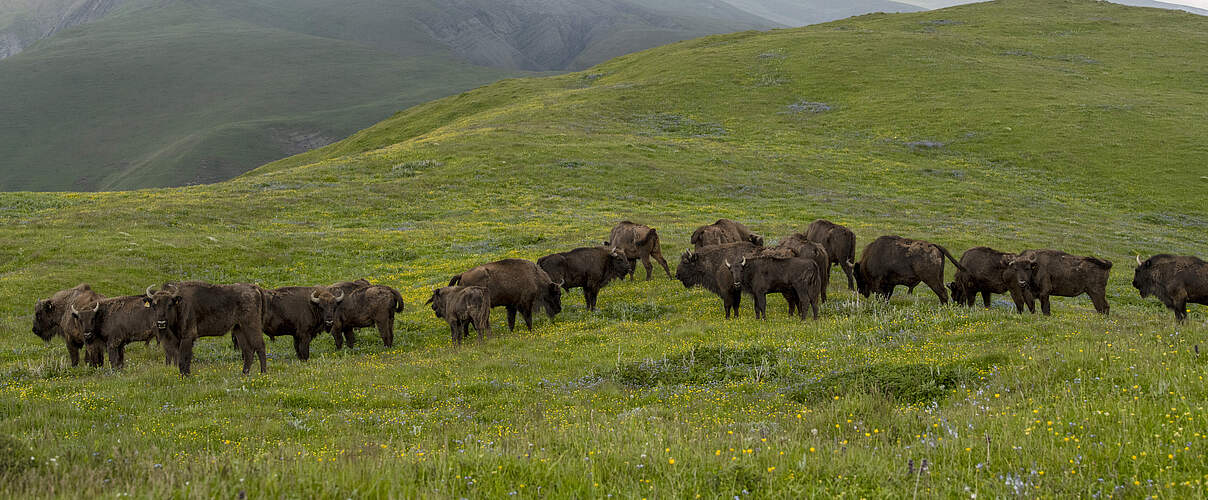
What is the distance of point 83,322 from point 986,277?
2061 centimetres

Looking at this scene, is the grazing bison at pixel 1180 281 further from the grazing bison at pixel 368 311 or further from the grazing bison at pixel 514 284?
the grazing bison at pixel 368 311

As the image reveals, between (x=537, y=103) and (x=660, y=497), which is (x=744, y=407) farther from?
(x=537, y=103)

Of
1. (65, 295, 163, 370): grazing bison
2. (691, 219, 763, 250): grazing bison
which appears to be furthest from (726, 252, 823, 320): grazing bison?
(65, 295, 163, 370): grazing bison

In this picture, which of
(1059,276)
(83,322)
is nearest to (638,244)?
(1059,276)

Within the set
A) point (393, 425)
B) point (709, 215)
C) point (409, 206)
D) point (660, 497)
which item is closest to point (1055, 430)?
point (660, 497)

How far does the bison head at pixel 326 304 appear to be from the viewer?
52.3ft

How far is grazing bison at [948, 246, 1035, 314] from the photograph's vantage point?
16.9 metres

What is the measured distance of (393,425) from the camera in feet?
29.9

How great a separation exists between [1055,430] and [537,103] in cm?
7579

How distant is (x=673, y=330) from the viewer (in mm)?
15625

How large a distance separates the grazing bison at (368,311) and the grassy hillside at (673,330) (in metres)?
0.72

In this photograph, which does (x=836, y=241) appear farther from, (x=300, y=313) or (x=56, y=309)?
(x=56, y=309)

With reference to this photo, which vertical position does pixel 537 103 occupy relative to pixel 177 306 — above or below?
above

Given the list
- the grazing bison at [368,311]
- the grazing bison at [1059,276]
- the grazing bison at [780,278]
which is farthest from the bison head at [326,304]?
the grazing bison at [1059,276]
